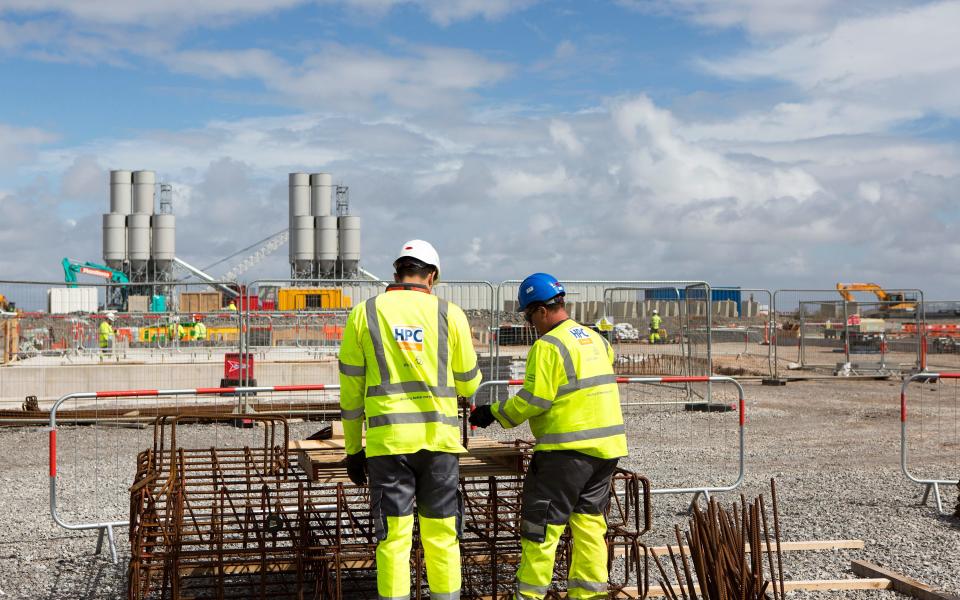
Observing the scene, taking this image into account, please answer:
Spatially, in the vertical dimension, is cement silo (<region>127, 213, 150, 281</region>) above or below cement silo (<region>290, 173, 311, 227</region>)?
below

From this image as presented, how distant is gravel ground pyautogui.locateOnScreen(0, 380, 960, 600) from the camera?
7.25 metres

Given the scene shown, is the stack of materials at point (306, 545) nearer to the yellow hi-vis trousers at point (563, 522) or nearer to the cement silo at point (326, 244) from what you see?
the yellow hi-vis trousers at point (563, 522)

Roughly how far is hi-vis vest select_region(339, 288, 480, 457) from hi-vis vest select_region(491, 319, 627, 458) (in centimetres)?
49

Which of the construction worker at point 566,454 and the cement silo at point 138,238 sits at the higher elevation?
the cement silo at point 138,238

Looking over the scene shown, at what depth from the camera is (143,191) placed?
65125 millimetres

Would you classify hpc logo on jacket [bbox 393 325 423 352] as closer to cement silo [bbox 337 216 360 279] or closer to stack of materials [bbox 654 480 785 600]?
stack of materials [bbox 654 480 785 600]

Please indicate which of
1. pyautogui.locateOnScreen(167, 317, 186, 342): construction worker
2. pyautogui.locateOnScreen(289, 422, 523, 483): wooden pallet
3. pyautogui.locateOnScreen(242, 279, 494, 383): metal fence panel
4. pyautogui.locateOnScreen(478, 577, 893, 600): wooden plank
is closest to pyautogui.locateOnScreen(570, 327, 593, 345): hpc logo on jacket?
pyautogui.locateOnScreen(289, 422, 523, 483): wooden pallet

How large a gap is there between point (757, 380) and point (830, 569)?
16485 millimetres

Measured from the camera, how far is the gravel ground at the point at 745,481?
285 inches

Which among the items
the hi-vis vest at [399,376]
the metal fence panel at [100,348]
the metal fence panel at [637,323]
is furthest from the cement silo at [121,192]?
the hi-vis vest at [399,376]

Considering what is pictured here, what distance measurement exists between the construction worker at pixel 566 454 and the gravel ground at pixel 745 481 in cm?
196

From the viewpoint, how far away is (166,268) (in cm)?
6562

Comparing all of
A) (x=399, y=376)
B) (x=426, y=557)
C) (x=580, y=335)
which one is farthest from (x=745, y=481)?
(x=399, y=376)

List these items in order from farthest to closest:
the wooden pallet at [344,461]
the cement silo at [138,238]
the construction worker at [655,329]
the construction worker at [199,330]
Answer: the cement silo at [138,238]
the construction worker at [199,330]
the construction worker at [655,329]
the wooden pallet at [344,461]
